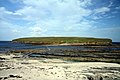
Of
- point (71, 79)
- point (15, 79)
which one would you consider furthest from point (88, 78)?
point (15, 79)

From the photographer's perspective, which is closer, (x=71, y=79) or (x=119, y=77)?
(x=71, y=79)

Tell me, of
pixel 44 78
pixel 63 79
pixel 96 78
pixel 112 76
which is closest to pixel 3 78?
pixel 44 78

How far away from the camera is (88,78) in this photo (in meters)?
24.2

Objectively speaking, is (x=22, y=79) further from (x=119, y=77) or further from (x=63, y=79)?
(x=119, y=77)

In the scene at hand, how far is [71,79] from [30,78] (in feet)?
18.5

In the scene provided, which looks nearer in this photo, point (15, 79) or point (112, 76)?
point (15, 79)

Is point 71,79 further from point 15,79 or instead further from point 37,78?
point 15,79

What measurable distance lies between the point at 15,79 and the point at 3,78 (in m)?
1.75

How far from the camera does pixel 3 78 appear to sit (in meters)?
23.0

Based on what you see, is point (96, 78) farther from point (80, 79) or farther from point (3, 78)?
point (3, 78)

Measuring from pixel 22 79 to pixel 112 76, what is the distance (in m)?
13.1

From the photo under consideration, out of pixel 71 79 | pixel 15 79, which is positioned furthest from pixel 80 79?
pixel 15 79

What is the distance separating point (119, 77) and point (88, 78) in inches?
184

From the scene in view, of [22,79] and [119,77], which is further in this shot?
[119,77]
